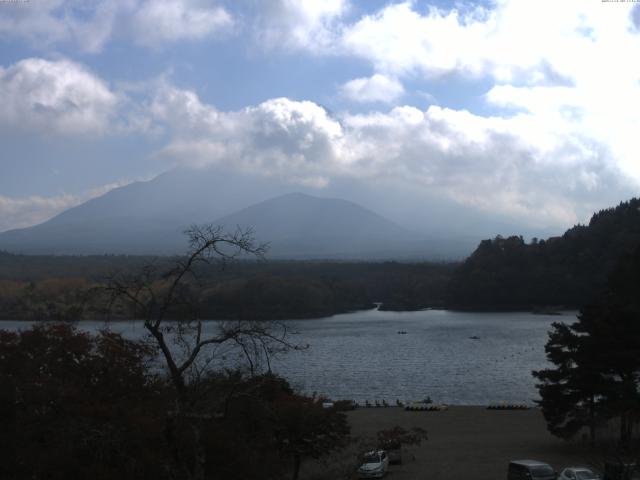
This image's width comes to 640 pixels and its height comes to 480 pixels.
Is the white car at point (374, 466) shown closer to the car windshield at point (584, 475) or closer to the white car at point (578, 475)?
the white car at point (578, 475)

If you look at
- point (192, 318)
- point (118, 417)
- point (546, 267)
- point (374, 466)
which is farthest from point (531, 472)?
point (546, 267)

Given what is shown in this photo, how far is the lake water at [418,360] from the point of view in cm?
→ 2059

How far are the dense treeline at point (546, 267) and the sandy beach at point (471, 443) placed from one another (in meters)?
39.0

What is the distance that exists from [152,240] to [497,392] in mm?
128938

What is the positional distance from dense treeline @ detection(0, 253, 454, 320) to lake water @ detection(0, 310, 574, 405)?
5117 millimetres

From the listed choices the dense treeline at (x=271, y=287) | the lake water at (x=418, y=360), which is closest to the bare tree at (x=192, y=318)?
the lake water at (x=418, y=360)

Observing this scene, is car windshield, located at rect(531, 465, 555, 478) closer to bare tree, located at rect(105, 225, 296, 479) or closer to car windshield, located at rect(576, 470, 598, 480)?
car windshield, located at rect(576, 470, 598, 480)

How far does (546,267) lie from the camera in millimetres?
56531

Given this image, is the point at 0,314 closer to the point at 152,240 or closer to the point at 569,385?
the point at 569,385

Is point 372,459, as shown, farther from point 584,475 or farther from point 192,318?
point 192,318

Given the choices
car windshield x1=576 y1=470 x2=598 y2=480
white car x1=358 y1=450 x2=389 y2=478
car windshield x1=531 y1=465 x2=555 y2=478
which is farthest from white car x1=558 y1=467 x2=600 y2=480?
white car x1=358 y1=450 x2=389 y2=478

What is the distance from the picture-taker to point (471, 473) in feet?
30.5

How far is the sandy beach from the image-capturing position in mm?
9633

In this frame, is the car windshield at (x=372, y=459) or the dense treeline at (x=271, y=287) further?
the dense treeline at (x=271, y=287)
